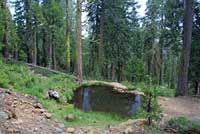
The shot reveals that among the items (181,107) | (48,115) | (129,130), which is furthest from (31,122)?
(181,107)

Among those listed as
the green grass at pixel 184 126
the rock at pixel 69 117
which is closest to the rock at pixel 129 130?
the green grass at pixel 184 126

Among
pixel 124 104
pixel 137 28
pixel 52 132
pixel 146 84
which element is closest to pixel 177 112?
pixel 124 104

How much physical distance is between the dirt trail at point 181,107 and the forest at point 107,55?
53mm

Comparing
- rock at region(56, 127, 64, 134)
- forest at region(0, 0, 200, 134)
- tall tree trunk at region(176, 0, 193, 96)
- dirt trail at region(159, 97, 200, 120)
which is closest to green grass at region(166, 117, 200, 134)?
forest at region(0, 0, 200, 134)

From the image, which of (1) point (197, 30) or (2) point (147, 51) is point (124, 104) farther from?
(2) point (147, 51)

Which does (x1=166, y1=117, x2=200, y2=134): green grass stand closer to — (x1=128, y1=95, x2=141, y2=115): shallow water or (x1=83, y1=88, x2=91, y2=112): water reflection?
(x1=128, y1=95, x2=141, y2=115): shallow water

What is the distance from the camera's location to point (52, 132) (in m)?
7.33

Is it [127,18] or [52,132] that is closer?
[52,132]

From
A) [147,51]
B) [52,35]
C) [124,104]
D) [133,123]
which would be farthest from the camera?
[52,35]

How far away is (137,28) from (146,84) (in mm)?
32526

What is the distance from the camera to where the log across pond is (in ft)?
39.0

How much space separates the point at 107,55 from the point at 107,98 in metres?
18.3

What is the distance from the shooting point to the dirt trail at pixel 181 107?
10755 millimetres

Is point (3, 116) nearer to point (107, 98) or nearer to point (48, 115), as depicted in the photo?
point (48, 115)
